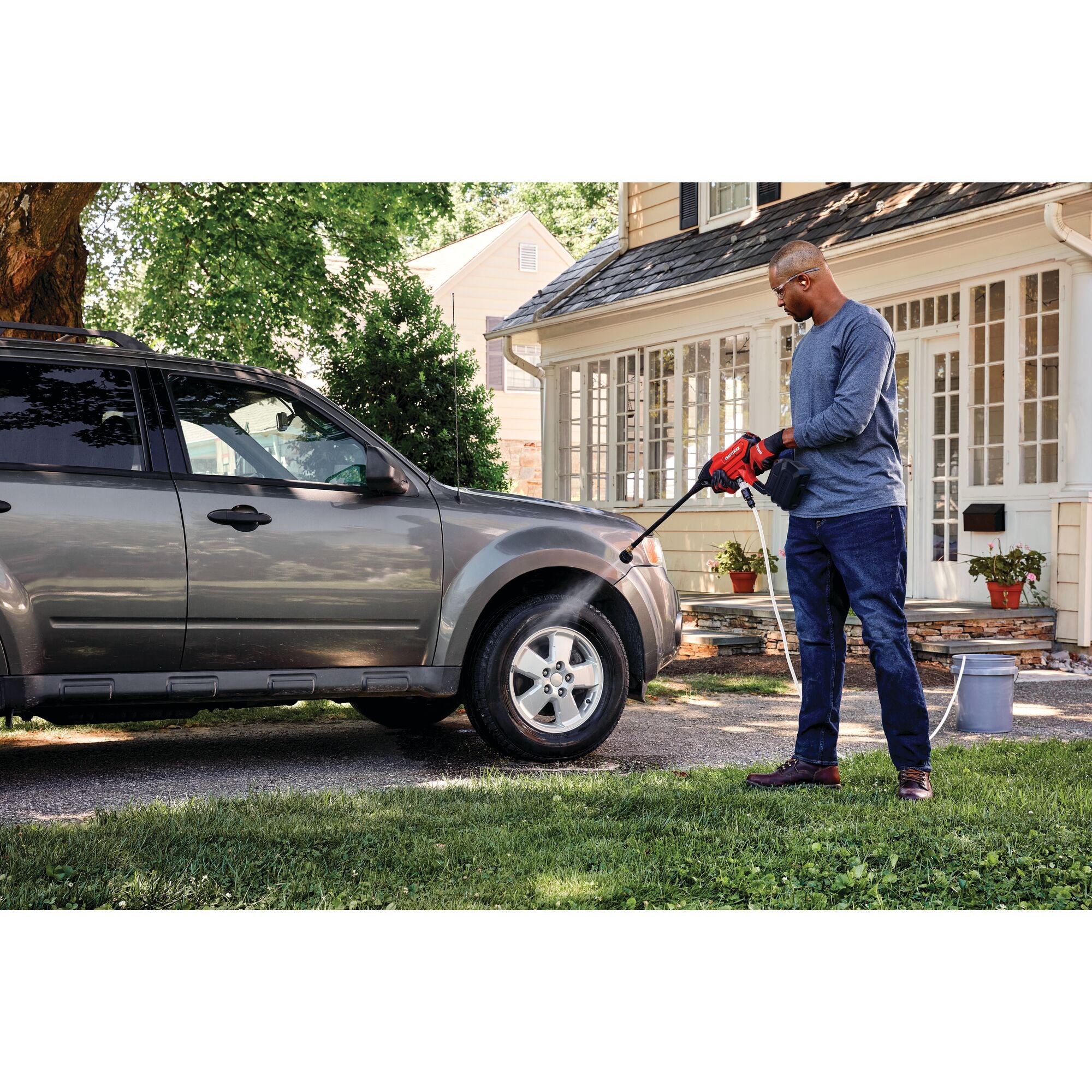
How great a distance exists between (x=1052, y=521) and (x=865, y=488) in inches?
236

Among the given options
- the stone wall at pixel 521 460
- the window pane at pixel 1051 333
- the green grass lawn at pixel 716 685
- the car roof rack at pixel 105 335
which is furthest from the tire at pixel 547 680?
the stone wall at pixel 521 460

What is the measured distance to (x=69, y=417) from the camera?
5613mm

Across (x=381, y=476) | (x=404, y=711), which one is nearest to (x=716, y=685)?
(x=404, y=711)

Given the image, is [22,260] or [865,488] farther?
[22,260]

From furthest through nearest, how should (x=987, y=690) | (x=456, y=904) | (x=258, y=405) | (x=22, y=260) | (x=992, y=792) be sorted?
(x=22, y=260), (x=987, y=690), (x=258, y=405), (x=992, y=792), (x=456, y=904)

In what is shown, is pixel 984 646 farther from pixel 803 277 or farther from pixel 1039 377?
pixel 803 277

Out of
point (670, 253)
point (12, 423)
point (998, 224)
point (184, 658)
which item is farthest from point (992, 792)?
point (670, 253)

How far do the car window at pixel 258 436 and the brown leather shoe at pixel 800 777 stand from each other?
226cm

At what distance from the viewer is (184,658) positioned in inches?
223

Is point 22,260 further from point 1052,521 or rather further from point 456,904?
point 1052,521

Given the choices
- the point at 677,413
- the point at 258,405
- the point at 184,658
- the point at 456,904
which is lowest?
the point at 456,904

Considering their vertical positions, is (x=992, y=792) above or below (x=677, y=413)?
below

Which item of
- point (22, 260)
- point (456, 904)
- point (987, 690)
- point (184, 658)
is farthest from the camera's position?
point (22, 260)

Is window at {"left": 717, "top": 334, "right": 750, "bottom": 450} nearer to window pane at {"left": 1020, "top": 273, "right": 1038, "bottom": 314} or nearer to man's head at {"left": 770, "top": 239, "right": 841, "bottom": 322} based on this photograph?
window pane at {"left": 1020, "top": 273, "right": 1038, "bottom": 314}
